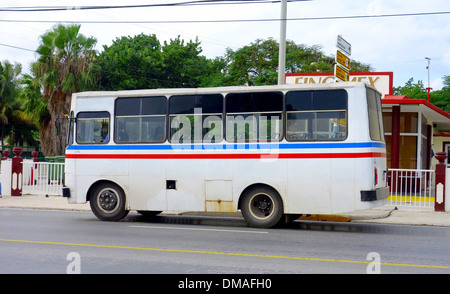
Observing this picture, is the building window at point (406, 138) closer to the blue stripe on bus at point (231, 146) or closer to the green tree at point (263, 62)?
the blue stripe on bus at point (231, 146)

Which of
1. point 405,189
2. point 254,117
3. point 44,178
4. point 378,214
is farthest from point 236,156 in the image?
point 44,178

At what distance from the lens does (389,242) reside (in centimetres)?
1071

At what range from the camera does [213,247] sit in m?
9.78

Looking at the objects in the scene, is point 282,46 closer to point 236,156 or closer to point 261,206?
point 236,156

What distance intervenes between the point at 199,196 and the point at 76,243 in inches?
149

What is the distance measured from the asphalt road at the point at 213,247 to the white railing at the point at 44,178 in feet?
19.9

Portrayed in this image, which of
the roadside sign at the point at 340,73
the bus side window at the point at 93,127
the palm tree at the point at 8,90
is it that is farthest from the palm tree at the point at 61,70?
the roadside sign at the point at 340,73

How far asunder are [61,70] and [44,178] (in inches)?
554

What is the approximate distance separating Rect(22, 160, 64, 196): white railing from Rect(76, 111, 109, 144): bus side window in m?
6.39

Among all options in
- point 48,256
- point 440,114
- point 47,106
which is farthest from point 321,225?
point 47,106

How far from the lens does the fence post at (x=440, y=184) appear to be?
16016 millimetres

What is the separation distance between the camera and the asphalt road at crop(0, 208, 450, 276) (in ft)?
26.0
